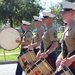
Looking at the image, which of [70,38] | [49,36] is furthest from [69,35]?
[49,36]

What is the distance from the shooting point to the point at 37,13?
2681 centimetres

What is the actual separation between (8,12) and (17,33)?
62.8ft

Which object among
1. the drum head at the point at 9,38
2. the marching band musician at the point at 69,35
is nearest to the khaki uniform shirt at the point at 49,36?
the marching band musician at the point at 69,35

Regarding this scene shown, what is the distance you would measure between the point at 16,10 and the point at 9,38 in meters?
19.2

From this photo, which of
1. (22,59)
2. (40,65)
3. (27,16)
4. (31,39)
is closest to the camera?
(40,65)

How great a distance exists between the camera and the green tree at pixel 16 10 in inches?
1047

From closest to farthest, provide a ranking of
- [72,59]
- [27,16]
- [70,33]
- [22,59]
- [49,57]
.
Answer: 1. [72,59]
2. [70,33]
3. [49,57]
4. [22,59]
5. [27,16]

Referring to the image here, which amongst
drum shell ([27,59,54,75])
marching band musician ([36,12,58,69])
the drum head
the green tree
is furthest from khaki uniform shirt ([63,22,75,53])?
the green tree

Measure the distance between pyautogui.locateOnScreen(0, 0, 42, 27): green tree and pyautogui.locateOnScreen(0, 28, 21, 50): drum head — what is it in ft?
61.0

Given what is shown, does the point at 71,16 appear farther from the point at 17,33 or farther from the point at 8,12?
the point at 8,12

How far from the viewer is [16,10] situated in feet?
88.0

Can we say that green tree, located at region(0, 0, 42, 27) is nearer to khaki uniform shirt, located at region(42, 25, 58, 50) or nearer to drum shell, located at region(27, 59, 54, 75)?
khaki uniform shirt, located at region(42, 25, 58, 50)

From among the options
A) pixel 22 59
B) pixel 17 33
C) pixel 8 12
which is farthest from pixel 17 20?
pixel 22 59

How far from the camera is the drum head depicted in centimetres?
769
